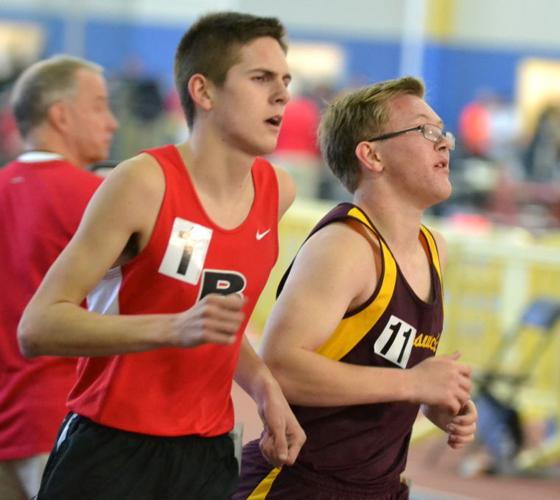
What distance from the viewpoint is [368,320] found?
9.95 ft

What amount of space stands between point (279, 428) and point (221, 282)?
38 centimetres

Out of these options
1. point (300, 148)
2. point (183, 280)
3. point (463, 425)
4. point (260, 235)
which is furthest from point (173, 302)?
point (300, 148)

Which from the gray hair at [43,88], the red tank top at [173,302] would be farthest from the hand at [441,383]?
the gray hair at [43,88]

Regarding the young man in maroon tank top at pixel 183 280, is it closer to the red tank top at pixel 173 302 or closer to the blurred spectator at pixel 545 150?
the red tank top at pixel 173 302

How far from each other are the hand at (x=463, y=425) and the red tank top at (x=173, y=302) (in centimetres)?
63

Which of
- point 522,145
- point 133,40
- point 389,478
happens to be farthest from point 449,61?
point 389,478

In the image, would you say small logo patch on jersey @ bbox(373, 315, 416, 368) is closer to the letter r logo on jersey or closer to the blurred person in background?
the letter r logo on jersey

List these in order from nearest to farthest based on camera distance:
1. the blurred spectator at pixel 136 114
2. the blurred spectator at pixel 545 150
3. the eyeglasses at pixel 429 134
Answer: the eyeglasses at pixel 429 134 → the blurred spectator at pixel 136 114 → the blurred spectator at pixel 545 150

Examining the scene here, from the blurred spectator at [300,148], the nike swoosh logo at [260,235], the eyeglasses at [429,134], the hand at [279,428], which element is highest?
the eyeglasses at [429,134]

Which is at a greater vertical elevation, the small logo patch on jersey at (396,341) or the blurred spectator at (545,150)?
the small logo patch on jersey at (396,341)

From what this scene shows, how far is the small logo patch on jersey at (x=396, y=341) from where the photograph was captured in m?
3.05

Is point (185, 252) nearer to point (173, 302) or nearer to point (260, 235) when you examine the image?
point (173, 302)

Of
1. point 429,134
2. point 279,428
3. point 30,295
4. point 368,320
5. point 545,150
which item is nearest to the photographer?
point 279,428

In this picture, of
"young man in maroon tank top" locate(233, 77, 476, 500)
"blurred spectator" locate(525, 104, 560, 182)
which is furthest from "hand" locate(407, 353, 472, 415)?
"blurred spectator" locate(525, 104, 560, 182)
